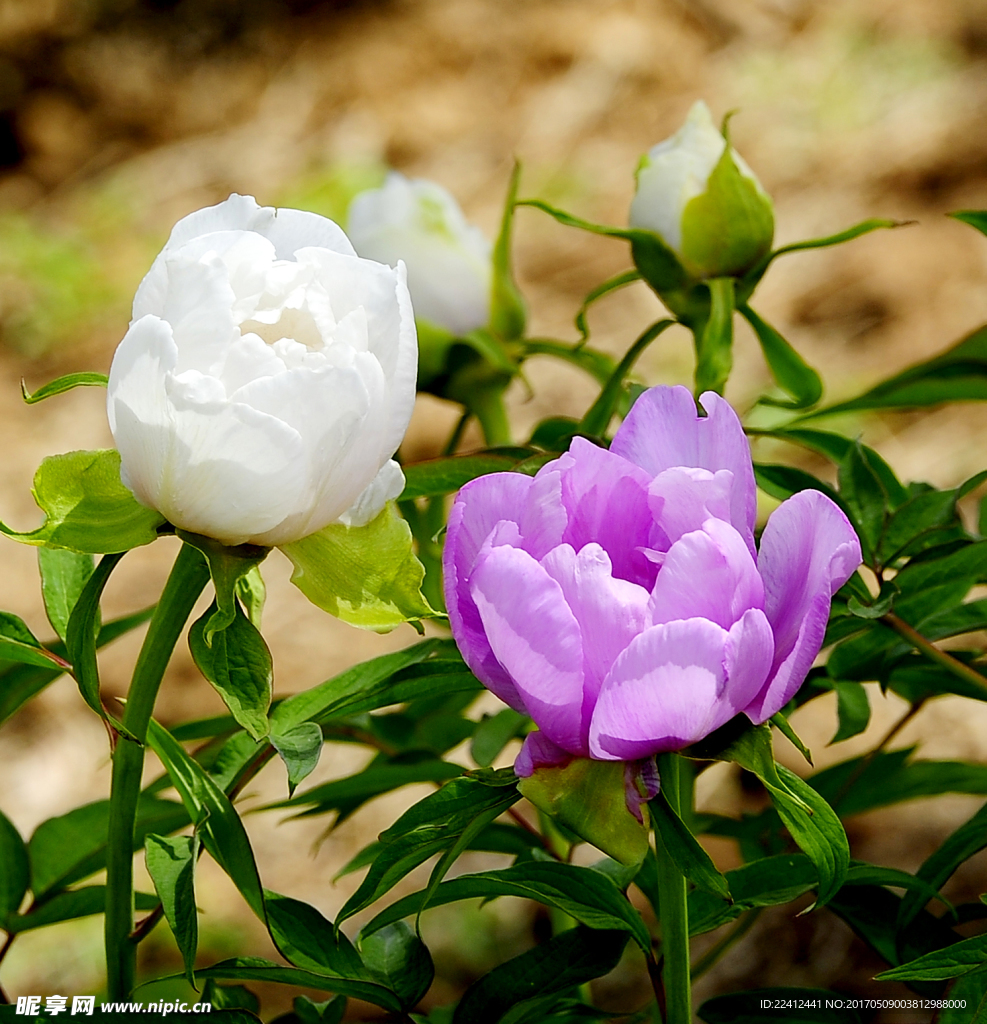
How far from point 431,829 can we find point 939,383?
0.35 meters

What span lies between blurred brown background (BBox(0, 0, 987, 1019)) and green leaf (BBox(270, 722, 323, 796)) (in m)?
0.80

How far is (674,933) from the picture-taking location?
0.35 meters

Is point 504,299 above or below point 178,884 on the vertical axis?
above

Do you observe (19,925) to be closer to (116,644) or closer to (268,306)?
(268,306)

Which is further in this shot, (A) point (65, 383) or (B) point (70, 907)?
(B) point (70, 907)

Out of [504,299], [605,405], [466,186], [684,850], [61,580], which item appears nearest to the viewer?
[684,850]

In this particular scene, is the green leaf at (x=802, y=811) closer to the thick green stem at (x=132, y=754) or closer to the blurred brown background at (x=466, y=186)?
the thick green stem at (x=132, y=754)

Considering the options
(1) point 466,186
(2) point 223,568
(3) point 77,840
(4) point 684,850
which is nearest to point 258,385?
(2) point 223,568

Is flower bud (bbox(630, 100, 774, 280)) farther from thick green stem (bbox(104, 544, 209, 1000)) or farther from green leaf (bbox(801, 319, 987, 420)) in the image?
thick green stem (bbox(104, 544, 209, 1000))

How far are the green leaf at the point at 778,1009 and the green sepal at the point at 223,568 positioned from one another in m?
0.21

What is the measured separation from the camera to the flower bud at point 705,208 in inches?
20.1

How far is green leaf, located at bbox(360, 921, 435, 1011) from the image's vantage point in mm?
393

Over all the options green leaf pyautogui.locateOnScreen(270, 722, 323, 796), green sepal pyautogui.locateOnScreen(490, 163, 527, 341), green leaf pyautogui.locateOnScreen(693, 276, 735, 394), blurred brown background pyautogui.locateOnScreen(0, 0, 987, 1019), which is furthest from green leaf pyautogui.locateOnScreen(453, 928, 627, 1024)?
blurred brown background pyautogui.locateOnScreen(0, 0, 987, 1019)

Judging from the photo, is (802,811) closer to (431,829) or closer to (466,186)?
(431,829)
